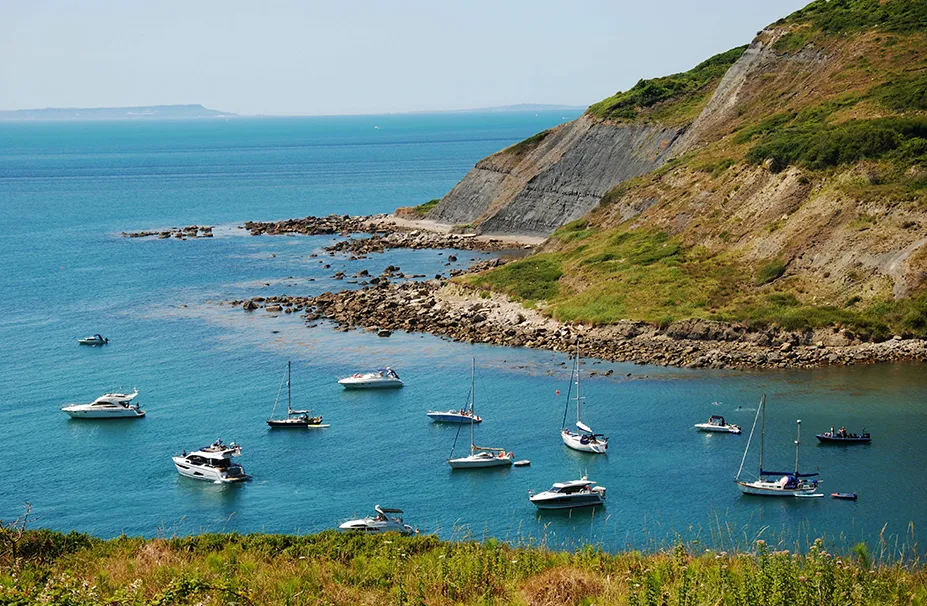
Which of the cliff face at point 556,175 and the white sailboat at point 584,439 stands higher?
the cliff face at point 556,175

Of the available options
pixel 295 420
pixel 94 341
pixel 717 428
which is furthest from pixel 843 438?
pixel 94 341

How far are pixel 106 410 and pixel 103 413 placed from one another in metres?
0.27

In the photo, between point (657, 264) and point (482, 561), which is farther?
point (657, 264)

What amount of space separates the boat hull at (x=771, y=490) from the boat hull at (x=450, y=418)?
1694 centimetres

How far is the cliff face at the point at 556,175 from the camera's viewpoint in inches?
4975

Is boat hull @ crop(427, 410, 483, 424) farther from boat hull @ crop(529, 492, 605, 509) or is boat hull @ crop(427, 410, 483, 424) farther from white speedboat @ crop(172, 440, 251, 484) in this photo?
white speedboat @ crop(172, 440, 251, 484)

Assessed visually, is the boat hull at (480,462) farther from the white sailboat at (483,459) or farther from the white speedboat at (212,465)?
the white speedboat at (212,465)

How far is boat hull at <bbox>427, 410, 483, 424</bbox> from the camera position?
2472 inches

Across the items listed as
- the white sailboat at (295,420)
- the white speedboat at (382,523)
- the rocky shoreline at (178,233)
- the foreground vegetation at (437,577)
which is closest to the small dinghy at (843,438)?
the white speedboat at (382,523)

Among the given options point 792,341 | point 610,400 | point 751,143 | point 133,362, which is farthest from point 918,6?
point 133,362

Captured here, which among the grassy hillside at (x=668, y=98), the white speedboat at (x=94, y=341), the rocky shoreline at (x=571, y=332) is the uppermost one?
the grassy hillside at (x=668, y=98)

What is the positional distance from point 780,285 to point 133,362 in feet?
161

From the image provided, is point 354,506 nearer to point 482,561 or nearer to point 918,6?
point 482,561

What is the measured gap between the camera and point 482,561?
74.5 feet
